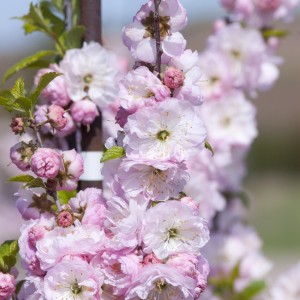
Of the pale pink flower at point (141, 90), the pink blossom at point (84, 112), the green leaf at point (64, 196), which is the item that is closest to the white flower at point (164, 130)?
the pale pink flower at point (141, 90)

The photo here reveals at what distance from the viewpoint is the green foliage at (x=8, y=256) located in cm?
134

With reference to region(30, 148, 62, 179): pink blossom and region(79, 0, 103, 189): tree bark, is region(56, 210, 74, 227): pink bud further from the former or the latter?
region(79, 0, 103, 189): tree bark

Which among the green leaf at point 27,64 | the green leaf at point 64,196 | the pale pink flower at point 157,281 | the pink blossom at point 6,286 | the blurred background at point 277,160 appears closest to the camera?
the pale pink flower at point 157,281

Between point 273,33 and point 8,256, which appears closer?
point 8,256

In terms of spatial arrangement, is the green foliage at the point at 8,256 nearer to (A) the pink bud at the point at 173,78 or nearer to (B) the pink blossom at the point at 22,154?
(B) the pink blossom at the point at 22,154

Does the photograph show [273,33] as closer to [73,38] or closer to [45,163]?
[73,38]

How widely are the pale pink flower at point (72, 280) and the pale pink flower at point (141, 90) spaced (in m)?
0.22

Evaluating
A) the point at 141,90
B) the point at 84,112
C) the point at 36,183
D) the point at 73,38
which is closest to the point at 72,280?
the point at 36,183

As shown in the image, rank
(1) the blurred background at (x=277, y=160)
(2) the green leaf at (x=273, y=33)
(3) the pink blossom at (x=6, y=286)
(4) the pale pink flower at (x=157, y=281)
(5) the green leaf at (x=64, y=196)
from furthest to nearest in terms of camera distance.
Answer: (1) the blurred background at (x=277, y=160) → (2) the green leaf at (x=273, y=33) → (5) the green leaf at (x=64, y=196) → (3) the pink blossom at (x=6, y=286) → (4) the pale pink flower at (x=157, y=281)

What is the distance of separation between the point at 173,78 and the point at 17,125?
0.23 metres

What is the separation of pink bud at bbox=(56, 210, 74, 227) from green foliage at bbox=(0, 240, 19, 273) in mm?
153

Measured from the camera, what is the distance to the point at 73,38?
166 centimetres

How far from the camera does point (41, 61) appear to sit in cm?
172

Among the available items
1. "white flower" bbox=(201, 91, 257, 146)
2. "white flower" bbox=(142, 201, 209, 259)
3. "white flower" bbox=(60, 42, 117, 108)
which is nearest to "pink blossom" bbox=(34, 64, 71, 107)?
"white flower" bbox=(60, 42, 117, 108)
